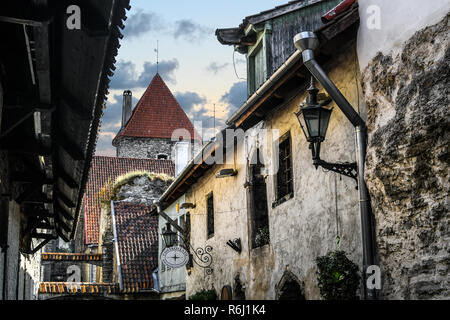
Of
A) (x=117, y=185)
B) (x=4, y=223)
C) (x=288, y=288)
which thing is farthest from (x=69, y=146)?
(x=117, y=185)

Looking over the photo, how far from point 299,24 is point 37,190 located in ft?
20.8

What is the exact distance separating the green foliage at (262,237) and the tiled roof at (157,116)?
32.9 meters

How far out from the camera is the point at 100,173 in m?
36.1

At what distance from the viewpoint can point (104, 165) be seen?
3681 cm

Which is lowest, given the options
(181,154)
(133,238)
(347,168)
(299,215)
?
(299,215)

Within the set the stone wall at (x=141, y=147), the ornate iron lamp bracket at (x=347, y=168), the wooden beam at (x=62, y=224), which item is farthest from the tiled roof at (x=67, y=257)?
the ornate iron lamp bracket at (x=347, y=168)

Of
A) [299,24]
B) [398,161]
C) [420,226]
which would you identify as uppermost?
[299,24]

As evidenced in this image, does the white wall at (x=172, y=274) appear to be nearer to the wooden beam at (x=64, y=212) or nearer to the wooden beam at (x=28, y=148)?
the wooden beam at (x=64, y=212)

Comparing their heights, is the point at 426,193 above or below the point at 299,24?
below

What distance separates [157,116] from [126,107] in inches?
190

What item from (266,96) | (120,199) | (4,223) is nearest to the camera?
(4,223)

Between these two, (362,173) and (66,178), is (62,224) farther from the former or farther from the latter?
(362,173)
